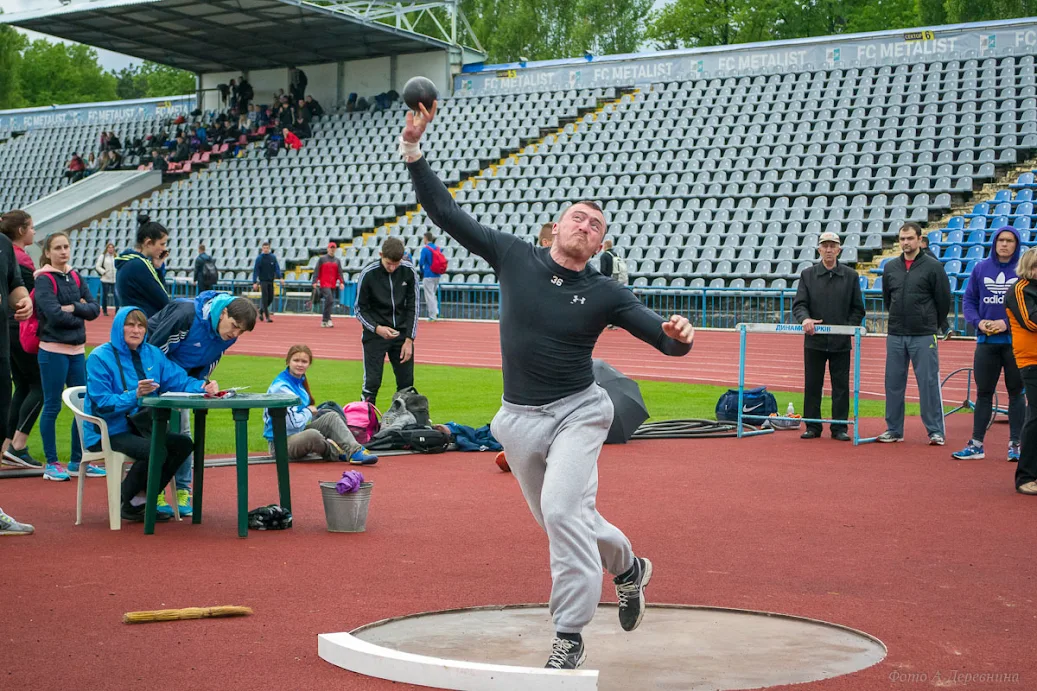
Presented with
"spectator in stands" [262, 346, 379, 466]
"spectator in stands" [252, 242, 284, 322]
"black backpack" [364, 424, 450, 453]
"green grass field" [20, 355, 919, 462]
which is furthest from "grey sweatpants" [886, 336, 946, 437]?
"spectator in stands" [252, 242, 284, 322]

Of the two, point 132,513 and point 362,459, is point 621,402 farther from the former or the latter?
point 132,513

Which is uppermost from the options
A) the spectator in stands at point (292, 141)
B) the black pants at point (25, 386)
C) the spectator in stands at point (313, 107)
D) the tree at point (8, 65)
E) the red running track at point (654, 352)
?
the tree at point (8, 65)

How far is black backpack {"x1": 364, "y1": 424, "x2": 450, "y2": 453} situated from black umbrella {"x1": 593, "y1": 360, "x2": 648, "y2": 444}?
1631 mm

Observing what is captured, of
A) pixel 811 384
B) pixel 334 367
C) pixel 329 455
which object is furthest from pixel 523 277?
pixel 334 367

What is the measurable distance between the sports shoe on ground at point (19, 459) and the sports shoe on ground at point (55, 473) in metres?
0.53

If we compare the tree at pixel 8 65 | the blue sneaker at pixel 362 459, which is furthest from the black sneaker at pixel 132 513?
the tree at pixel 8 65

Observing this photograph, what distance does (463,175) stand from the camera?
3525 cm

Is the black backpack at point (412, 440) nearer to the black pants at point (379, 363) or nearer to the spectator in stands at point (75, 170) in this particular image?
the black pants at point (379, 363)

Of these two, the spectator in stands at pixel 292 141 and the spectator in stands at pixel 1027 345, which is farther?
the spectator in stands at pixel 292 141

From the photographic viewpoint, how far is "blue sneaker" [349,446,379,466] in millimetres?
10766

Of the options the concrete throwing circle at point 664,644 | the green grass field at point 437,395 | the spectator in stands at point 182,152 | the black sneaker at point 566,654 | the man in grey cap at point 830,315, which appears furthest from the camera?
the spectator in stands at point 182,152

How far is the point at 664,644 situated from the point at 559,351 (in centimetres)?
137

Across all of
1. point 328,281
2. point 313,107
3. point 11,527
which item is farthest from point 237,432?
point 313,107

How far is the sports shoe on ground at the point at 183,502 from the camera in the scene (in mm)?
8297
